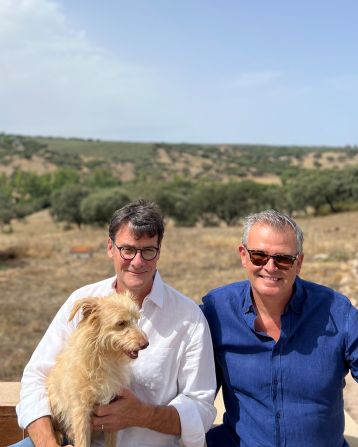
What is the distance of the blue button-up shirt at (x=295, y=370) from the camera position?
309 centimetres

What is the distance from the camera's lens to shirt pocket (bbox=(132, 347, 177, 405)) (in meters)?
3.14

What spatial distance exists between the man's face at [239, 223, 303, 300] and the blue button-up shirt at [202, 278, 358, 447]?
0.46 ft

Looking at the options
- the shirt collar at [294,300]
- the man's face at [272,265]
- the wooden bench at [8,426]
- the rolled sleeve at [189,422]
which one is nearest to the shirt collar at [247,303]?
the shirt collar at [294,300]

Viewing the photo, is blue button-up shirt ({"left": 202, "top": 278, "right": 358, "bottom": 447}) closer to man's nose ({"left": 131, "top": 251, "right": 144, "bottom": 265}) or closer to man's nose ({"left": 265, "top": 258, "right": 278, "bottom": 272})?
man's nose ({"left": 265, "top": 258, "right": 278, "bottom": 272})

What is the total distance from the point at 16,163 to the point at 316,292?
98.9 meters

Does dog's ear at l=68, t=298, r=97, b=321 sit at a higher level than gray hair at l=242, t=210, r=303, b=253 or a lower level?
lower

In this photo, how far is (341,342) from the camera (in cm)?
311

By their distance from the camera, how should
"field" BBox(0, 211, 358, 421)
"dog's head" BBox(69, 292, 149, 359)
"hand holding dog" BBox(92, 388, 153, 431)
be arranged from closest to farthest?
"dog's head" BBox(69, 292, 149, 359)
"hand holding dog" BBox(92, 388, 153, 431)
"field" BBox(0, 211, 358, 421)

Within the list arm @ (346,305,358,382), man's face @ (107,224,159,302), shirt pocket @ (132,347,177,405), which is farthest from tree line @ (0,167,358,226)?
arm @ (346,305,358,382)

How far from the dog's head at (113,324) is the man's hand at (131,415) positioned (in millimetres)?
290

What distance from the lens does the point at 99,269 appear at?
74.7 ft

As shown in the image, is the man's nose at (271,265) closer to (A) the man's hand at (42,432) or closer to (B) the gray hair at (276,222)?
(B) the gray hair at (276,222)

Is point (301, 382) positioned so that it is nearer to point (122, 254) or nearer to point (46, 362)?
point (122, 254)

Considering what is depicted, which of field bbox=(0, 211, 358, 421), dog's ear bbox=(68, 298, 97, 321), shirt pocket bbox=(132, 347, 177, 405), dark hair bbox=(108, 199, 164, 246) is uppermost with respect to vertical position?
dark hair bbox=(108, 199, 164, 246)
